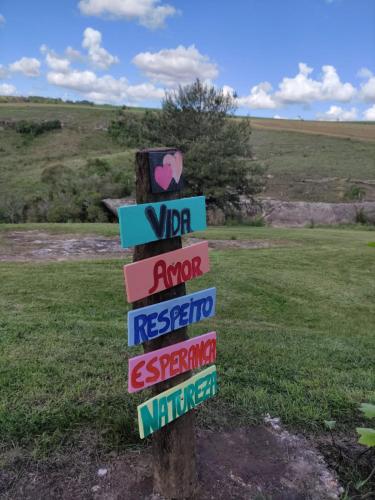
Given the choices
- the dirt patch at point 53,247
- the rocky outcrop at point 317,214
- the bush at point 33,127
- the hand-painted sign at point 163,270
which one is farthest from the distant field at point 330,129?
the hand-painted sign at point 163,270

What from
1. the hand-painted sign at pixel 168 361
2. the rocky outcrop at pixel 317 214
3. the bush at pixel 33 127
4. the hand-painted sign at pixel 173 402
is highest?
the bush at pixel 33 127

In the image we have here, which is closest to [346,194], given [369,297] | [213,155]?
[213,155]

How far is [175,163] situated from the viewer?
188cm

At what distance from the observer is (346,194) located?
2175 centimetres

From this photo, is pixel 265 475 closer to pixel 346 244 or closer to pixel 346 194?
pixel 346 244

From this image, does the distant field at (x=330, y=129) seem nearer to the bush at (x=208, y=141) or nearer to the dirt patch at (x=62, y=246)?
the bush at (x=208, y=141)

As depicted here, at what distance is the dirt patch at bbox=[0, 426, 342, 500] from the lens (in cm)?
203

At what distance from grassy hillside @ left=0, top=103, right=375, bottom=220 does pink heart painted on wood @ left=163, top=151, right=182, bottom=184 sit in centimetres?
1609

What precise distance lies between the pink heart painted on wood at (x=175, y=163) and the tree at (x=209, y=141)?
13.6 m

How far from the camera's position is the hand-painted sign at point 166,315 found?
5.94ft

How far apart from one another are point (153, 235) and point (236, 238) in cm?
840

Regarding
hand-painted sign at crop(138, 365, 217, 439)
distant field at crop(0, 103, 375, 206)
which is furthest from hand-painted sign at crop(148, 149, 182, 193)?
distant field at crop(0, 103, 375, 206)

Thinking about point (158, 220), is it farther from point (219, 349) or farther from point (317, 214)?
point (317, 214)

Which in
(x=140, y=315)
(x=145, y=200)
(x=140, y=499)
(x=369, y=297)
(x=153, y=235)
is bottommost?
(x=369, y=297)
